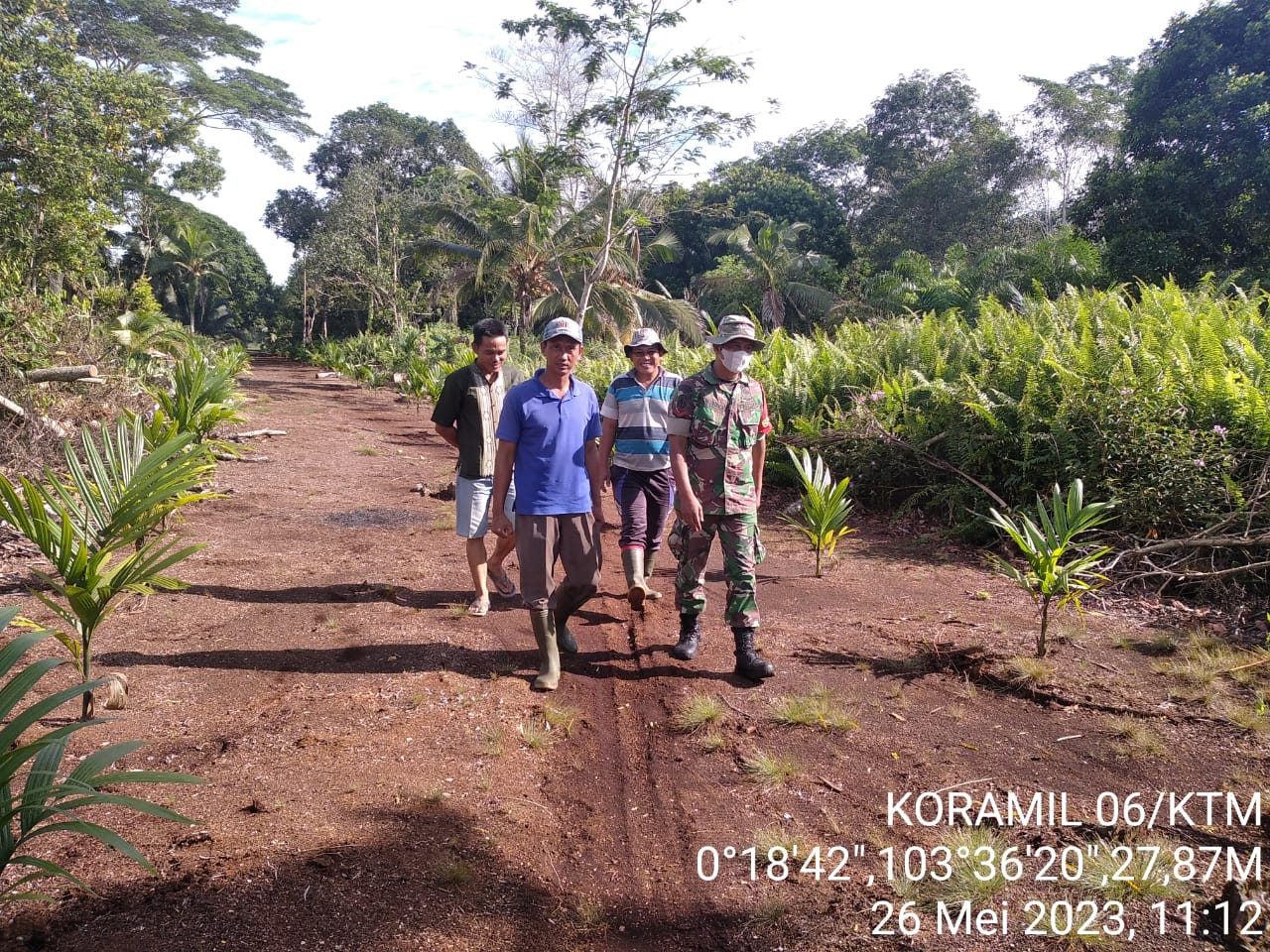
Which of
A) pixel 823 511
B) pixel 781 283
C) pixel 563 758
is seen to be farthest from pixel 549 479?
pixel 781 283

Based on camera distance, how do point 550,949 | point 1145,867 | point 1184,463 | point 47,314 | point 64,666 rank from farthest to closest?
point 47,314 → point 1184,463 → point 64,666 → point 1145,867 → point 550,949

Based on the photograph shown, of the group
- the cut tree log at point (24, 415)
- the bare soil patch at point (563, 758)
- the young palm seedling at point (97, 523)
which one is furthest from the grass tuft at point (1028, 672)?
the cut tree log at point (24, 415)

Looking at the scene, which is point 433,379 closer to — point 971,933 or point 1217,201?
point 971,933

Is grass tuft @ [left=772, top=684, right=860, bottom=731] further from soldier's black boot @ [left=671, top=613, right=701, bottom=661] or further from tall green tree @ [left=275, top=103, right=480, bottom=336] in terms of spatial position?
tall green tree @ [left=275, top=103, right=480, bottom=336]

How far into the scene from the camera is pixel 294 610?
4.73 m

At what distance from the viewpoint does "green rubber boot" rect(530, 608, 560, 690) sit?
3.72 m

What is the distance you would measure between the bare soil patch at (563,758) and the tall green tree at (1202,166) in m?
13.8

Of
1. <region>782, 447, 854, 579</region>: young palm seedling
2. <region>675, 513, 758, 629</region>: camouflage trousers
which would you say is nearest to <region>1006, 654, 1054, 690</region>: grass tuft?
<region>675, 513, 758, 629</region>: camouflage trousers

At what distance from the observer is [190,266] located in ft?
120

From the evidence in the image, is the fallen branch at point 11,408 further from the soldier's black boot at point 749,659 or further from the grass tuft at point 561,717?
the soldier's black boot at point 749,659

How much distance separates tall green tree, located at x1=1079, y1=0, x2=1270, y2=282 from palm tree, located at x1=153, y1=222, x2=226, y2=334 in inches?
1282

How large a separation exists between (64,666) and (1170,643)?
556 centimetres

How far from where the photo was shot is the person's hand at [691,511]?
144 inches

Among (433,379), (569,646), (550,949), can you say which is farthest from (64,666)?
(433,379)
